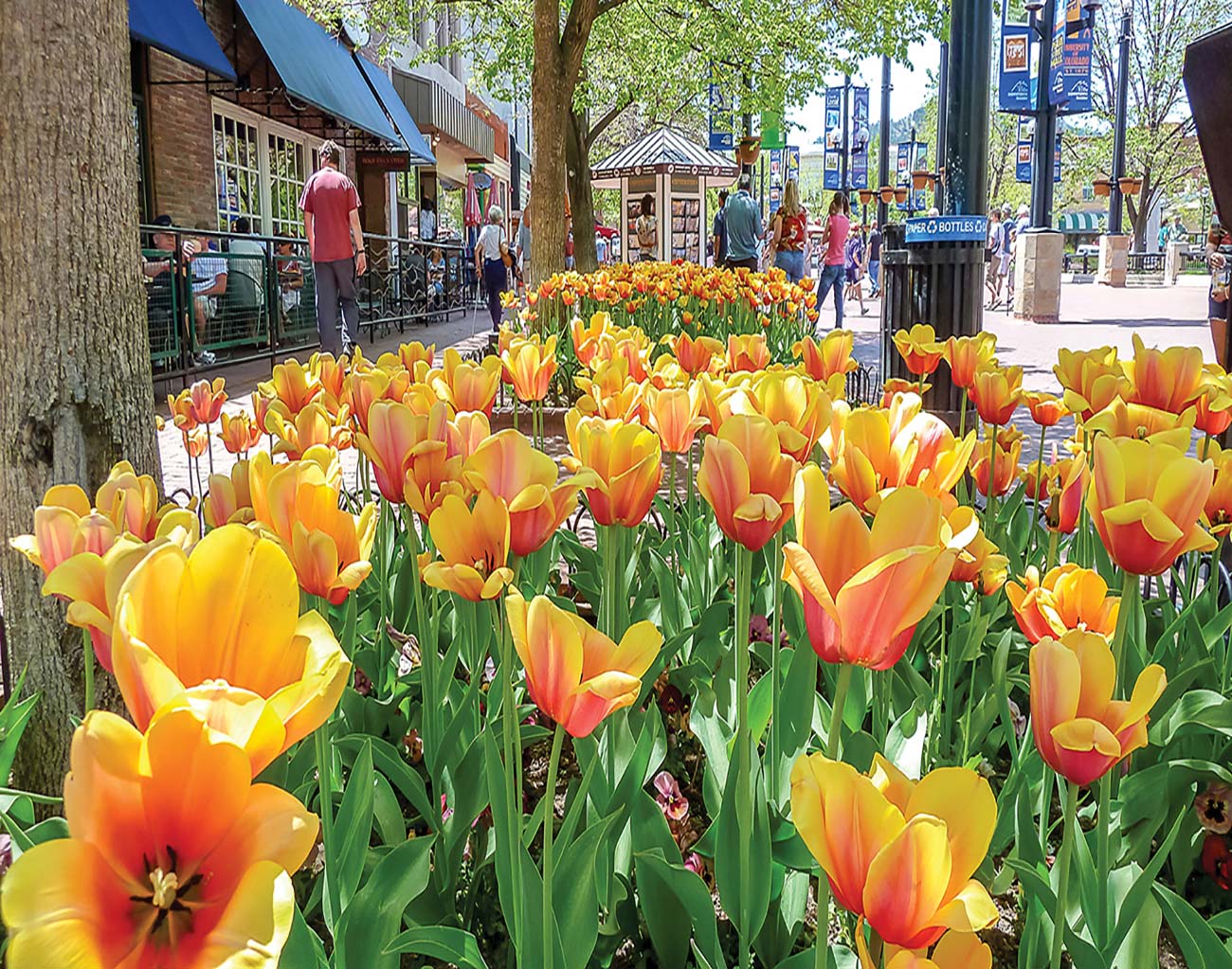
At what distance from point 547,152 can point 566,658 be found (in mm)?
9356

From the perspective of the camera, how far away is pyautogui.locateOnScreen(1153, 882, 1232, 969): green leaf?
106cm

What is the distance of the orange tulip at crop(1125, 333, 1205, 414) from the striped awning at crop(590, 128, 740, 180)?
22.7 metres

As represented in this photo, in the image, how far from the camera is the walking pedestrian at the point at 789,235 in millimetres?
12867

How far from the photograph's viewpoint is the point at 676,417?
166 cm

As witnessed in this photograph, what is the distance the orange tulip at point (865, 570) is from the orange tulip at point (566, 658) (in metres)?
0.13

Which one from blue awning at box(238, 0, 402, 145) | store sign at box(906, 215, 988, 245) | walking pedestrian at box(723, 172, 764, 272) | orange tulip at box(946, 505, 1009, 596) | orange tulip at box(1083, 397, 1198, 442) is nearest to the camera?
orange tulip at box(946, 505, 1009, 596)

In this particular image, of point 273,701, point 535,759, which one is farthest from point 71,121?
point 273,701

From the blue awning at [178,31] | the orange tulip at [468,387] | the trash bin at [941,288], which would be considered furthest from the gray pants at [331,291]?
the orange tulip at [468,387]

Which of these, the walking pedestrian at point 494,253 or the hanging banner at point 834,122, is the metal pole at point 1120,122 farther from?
the walking pedestrian at point 494,253

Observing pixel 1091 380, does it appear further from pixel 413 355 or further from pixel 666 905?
pixel 413 355

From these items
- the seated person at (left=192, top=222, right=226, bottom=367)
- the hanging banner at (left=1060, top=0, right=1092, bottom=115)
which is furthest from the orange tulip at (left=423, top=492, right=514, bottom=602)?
the hanging banner at (left=1060, top=0, right=1092, bottom=115)

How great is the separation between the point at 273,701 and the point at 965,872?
397 mm

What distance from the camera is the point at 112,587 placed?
0.83m

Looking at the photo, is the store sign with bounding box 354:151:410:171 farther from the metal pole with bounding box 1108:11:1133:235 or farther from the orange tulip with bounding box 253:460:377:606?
the metal pole with bounding box 1108:11:1133:235
